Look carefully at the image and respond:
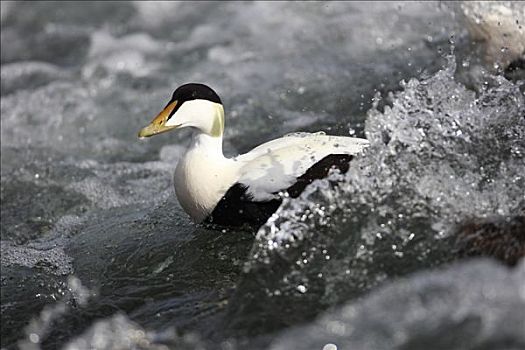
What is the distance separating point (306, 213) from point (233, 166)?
454 mm

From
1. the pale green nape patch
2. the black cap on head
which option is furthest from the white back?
the black cap on head

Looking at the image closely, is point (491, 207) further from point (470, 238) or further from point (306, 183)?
point (306, 183)

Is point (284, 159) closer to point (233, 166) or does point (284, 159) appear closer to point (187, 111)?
point (233, 166)

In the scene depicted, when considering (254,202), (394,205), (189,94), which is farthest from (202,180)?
(394,205)

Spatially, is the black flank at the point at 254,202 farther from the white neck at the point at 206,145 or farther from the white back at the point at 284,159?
the white neck at the point at 206,145

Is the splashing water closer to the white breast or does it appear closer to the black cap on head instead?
the white breast

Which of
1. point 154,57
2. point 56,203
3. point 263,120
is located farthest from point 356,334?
point 154,57

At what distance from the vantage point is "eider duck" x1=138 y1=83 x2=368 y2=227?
3.62m

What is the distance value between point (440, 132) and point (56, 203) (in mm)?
2300

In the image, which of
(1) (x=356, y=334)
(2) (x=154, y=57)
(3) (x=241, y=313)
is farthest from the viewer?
(2) (x=154, y=57)

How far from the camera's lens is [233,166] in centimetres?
377

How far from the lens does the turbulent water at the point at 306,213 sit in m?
3.05

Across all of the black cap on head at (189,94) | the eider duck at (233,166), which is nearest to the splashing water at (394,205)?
the eider duck at (233,166)

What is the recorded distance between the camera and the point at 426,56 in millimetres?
6090
